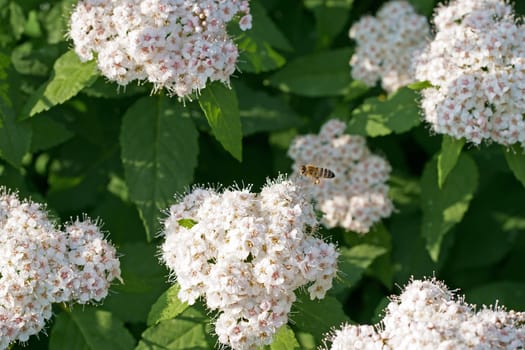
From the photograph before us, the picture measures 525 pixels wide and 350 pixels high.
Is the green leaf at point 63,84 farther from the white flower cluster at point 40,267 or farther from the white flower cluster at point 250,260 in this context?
the white flower cluster at point 250,260

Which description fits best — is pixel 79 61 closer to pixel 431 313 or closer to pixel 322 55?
pixel 322 55

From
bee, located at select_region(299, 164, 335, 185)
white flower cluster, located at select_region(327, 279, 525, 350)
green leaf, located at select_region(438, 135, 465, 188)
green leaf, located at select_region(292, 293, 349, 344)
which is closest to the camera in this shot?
white flower cluster, located at select_region(327, 279, 525, 350)

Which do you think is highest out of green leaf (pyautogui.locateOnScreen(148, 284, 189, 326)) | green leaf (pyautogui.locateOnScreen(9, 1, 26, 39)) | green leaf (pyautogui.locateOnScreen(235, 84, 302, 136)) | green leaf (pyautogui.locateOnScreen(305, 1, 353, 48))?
green leaf (pyautogui.locateOnScreen(305, 1, 353, 48))

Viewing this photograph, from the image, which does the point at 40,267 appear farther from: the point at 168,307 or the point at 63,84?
the point at 63,84

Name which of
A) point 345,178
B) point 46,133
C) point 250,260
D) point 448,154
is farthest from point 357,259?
point 46,133

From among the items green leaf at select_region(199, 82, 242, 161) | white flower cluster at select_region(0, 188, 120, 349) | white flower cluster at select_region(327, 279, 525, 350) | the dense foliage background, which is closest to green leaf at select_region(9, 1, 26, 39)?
the dense foliage background

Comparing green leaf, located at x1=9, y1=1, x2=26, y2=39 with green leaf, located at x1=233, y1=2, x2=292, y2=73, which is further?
green leaf, located at x1=9, y1=1, x2=26, y2=39

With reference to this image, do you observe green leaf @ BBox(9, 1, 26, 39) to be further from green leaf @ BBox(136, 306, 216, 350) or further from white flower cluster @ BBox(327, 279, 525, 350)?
white flower cluster @ BBox(327, 279, 525, 350)
